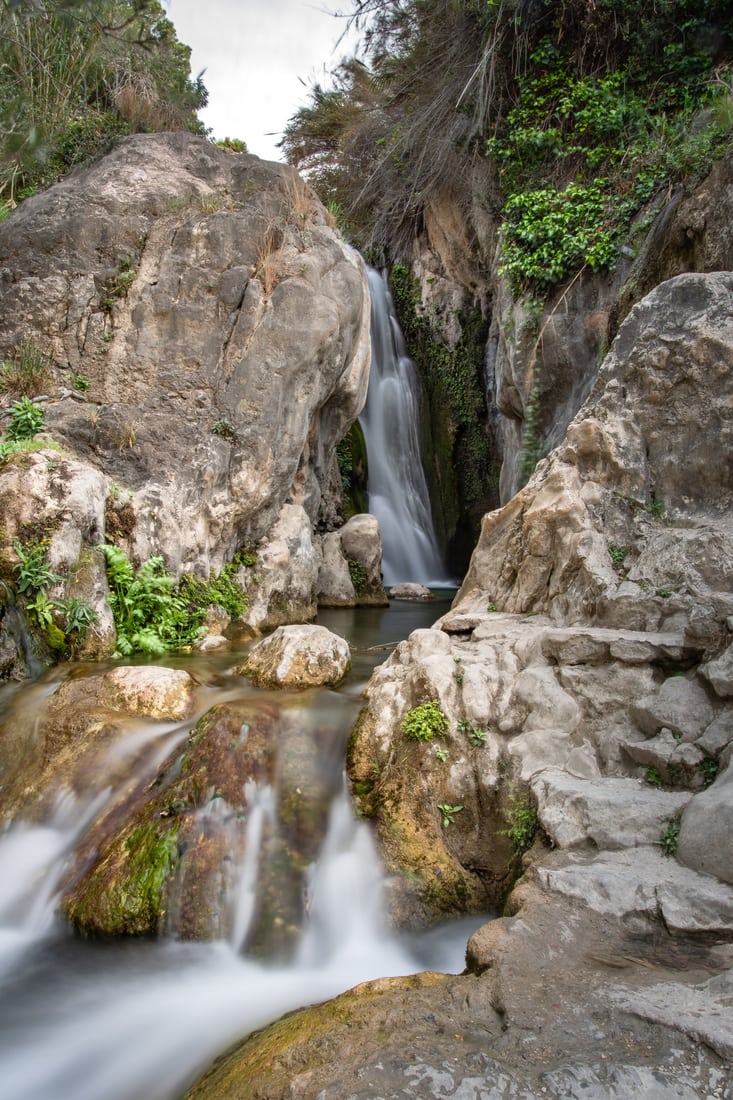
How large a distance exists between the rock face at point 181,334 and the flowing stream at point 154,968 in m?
4.21

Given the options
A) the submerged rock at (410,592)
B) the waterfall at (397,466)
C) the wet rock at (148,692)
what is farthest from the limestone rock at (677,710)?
the waterfall at (397,466)

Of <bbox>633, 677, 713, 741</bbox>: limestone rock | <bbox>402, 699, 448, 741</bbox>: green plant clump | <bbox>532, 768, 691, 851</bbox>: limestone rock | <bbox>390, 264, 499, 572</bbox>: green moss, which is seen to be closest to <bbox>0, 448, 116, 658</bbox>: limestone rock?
<bbox>402, 699, 448, 741</bbox>: green plant clump

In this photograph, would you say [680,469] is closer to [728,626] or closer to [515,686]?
[728,626]

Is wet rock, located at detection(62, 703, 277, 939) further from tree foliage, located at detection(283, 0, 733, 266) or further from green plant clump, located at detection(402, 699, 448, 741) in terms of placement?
tree foliage, located at detection(283, 0, 733, 266)

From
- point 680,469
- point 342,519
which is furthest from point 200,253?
point 680,469

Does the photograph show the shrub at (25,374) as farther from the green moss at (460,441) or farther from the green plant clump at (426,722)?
the green moss at (460,441)

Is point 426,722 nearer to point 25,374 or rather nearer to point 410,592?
point 25,374

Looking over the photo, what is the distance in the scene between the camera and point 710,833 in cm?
276

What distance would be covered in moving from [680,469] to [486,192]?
1028 cm

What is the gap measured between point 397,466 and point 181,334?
302 inches

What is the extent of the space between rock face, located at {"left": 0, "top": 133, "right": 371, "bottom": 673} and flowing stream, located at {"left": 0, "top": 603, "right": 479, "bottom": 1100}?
4206 millimetres

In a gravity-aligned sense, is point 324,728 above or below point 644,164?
below

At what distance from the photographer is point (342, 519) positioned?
1388 centimetres

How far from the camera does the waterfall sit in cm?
1499
